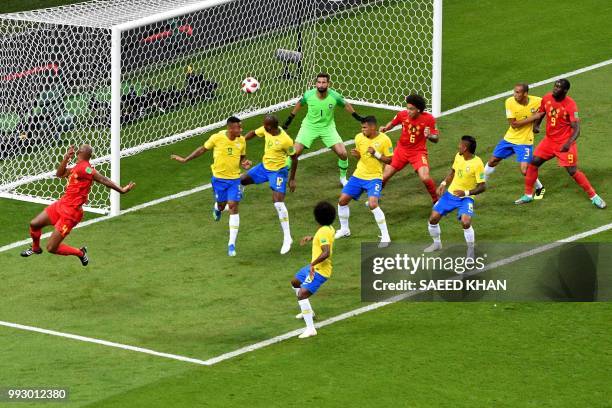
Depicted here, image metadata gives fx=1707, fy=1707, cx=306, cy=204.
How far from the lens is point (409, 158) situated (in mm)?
28328

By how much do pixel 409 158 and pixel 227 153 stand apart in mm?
3175

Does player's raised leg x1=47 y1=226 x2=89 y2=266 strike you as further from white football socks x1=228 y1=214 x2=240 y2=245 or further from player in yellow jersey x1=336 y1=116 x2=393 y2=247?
player in yellow jersey x1=336 y1=116 x2=393 y2=247

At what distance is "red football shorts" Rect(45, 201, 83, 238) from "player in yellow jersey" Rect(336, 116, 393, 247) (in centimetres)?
442

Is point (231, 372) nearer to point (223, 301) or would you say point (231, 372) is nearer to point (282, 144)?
point (223, 301)

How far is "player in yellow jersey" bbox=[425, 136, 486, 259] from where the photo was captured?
1025 inches

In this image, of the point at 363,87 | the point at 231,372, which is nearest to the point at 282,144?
the point at 231,372

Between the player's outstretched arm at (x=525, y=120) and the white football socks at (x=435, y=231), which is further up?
the player's outstretched arm at (x=525, y=120)

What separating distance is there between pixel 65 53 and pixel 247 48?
4772mm

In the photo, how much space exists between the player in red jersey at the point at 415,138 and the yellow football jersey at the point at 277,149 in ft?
5.35

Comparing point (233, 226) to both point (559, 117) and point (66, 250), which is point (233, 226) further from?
point (559, 117)

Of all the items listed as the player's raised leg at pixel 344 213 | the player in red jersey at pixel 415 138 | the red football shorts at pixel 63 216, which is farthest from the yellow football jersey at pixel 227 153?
the red football shorts at pixel 63 216

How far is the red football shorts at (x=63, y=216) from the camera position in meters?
25.7

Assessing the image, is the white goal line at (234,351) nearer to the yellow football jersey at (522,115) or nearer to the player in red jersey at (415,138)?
the yellow football jersey at (522,115)

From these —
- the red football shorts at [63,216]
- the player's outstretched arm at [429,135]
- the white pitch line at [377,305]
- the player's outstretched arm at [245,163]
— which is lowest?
the white pitch line at [377,305]
